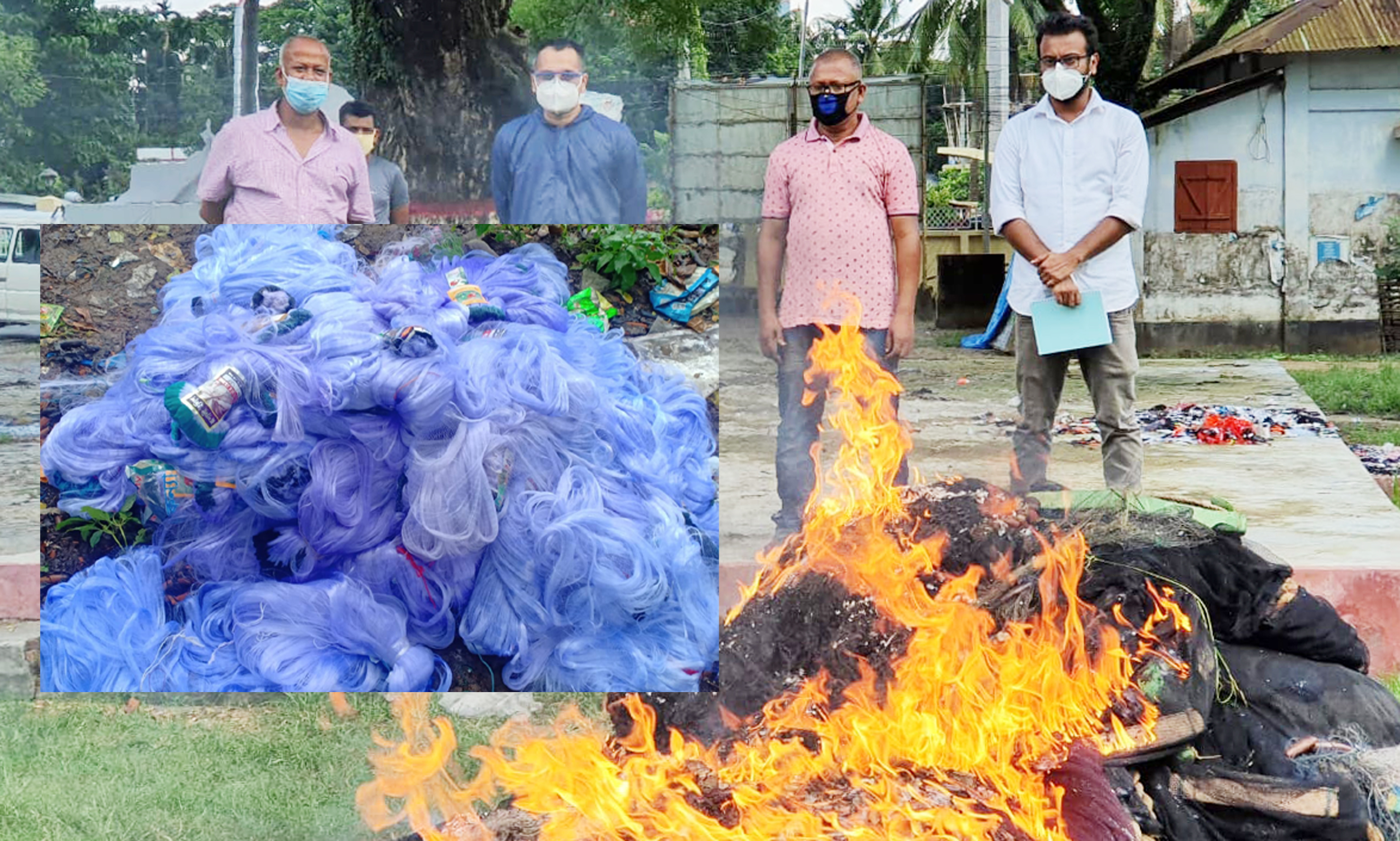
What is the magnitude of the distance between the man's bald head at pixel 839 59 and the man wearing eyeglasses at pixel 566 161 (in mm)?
815

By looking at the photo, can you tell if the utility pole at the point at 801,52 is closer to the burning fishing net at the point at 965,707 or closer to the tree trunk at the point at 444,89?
the tree trunk at the point at 444,89

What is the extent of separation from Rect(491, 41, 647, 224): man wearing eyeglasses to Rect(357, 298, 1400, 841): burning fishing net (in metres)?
1.36

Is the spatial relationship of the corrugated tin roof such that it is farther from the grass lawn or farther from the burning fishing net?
the grass lawn

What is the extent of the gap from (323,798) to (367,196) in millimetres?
1941

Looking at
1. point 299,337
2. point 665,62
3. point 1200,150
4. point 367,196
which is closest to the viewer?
point 299,337

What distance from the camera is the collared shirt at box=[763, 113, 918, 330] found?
5.66 metres

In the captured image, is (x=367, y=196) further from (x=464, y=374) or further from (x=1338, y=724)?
(x=1338, y=724)

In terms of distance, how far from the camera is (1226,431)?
966 centimetres

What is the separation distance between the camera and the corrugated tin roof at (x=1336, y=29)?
15703mm

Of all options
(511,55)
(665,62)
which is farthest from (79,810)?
(665,62)

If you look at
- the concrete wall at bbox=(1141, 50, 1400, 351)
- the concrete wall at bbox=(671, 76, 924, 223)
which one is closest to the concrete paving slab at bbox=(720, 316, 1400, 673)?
the concrete wall at bbox=(671, 76, 924, 223)

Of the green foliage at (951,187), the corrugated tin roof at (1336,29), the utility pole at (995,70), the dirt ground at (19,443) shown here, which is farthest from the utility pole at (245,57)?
the green foliage at (951,187)

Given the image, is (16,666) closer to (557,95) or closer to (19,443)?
(557,95)

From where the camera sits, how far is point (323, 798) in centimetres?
465
